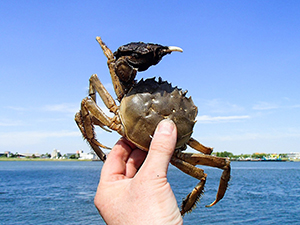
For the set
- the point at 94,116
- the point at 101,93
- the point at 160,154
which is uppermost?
the point at 101,93

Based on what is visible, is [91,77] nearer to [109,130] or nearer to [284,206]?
[109,130]

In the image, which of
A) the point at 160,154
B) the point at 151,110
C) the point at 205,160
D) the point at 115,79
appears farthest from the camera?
the point at 205,160

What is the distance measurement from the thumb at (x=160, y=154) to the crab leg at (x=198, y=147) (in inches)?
61.1

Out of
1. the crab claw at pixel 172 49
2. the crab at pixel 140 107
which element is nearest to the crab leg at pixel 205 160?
the crab at pixel 140 107

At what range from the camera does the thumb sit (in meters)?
2.83

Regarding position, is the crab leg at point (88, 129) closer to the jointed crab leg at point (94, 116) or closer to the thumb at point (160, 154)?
the jointed crab leg at point (94, 116)

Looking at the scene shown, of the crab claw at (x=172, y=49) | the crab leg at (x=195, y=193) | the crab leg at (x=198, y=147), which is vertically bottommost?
the crab leg at (x=195, y=193)

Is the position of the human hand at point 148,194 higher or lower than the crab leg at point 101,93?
lower

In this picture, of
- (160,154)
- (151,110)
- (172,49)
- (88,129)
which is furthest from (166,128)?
(88,129)

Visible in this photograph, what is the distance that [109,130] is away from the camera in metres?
4.31

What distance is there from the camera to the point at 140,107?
3844 millimetres

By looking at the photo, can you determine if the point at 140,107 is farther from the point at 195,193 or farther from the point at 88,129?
the point at 195,193

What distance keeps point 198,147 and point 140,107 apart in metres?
1.48

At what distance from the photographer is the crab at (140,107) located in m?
3.82
